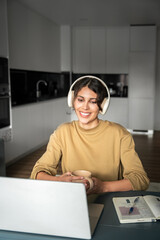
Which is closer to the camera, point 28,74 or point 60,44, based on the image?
point 28,74

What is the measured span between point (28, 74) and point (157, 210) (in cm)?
506

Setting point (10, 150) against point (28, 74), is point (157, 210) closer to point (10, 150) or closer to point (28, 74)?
point (10, 150)

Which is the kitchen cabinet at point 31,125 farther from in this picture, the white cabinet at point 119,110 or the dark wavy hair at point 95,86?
the dark wavy hair at point 95,86

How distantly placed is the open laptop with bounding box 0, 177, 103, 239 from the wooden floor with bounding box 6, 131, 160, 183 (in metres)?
3.14

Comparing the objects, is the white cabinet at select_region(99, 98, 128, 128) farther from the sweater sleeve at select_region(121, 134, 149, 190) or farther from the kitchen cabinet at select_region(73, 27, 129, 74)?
the sweater sleeve at select_region(121, 134, 149, 190)

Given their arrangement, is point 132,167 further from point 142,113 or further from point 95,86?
point 142,113

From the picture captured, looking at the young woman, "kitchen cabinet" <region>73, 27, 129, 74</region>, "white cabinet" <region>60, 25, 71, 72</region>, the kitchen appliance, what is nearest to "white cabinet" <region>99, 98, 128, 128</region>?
"kitchen cabinet" <region>73, 27, 129, 74</region>

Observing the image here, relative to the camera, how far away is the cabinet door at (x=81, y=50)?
25.7 feet

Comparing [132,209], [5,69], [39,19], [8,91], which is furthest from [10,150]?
[132,209]

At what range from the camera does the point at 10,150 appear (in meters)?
4.65

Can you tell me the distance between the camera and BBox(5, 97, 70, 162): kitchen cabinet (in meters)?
4.74

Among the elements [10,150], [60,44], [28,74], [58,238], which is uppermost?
[60,44]

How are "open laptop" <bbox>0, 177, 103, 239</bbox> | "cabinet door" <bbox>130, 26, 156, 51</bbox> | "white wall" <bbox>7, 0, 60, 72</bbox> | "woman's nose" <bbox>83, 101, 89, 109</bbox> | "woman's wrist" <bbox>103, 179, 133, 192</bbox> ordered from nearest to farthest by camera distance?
"open laptop" <bbox>0, 177, 103, 239</bbox> < "woman's wrist" <bbox>103, 179, 133, 192</bbox> < "woman's nose" <bbox>83, 101, 89, 109</bbox> < "white wall" <bbox>7, 0, 60, 72</bbox> < "cabinet door" <bbox>130, 26, 156, 51</bbox>

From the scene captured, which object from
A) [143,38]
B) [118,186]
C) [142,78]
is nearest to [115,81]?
[142,78]
